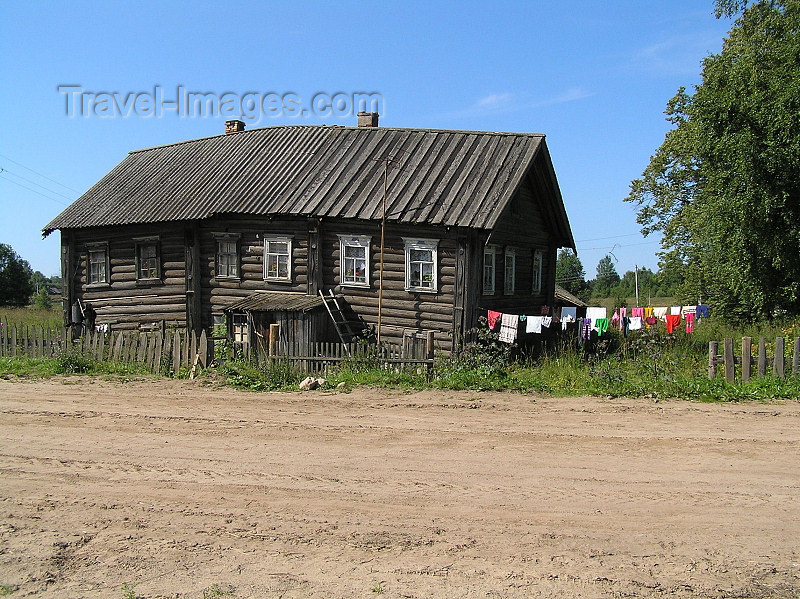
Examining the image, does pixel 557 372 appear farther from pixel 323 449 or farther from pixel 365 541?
pixel 365 541

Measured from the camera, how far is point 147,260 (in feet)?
67.1

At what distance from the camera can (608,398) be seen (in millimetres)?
10977

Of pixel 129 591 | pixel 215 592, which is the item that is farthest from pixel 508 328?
pixel 129 591

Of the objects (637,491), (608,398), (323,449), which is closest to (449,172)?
(608,398)

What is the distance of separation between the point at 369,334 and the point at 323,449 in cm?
884

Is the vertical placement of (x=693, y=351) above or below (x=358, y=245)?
below

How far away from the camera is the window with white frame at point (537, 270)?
2033cm

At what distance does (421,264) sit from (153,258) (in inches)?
369

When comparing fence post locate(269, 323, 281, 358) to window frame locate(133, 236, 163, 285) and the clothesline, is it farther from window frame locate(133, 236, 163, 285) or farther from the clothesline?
window frame locate(133, 236, 163, 285)

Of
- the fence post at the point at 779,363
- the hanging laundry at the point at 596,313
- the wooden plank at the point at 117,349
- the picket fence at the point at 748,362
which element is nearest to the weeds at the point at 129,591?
the picket fence at the point at 748,362

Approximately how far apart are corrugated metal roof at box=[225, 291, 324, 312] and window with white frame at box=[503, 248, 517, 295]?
545cm

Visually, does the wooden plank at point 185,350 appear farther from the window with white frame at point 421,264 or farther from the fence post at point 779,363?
the fence post at point 779,363

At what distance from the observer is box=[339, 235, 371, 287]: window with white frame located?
56.2 ft

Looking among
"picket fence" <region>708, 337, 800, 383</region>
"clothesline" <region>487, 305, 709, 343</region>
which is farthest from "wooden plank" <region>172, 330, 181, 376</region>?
"picket fence" <region>708, 337, 800, 383</region>
